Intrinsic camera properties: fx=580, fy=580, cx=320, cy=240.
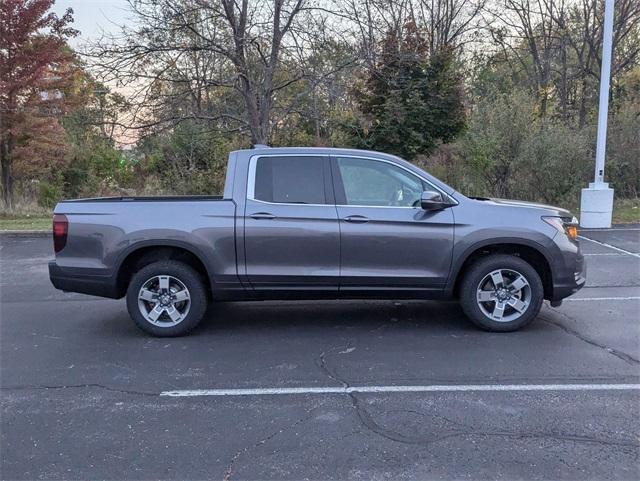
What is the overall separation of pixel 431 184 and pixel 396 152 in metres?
15.7

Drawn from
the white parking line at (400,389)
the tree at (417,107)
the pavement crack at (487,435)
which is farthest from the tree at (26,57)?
the pavement crack at (487,435)

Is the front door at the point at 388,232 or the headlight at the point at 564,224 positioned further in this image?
the headlight at the point at 564,224

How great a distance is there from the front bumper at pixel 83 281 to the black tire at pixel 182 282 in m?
0.21

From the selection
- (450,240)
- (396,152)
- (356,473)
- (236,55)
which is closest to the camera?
(356,473)

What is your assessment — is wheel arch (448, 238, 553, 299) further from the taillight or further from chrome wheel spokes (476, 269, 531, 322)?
the taillight

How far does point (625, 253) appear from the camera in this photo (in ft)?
34.3

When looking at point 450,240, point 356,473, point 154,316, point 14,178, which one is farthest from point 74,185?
point 356,473

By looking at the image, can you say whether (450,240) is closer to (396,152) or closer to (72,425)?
(72,425)

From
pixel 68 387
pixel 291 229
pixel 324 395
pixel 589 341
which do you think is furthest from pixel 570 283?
pixel 68 387

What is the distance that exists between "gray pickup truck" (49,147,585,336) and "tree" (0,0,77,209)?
13.0m

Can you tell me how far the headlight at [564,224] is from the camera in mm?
5848

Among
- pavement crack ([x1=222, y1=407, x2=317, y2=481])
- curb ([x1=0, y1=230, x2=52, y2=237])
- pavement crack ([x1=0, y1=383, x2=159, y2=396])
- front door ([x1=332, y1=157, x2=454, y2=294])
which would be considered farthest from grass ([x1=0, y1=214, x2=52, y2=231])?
pavement crack ([x1=222, y1=407, x2=317, y2=481])

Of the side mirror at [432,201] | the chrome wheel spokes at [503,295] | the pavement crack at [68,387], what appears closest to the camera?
the pavement crack at [68,387]

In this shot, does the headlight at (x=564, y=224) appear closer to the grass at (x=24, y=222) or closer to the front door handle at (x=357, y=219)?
the front door handle at (x=357, y=219)
